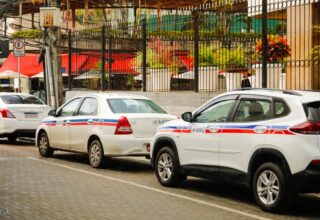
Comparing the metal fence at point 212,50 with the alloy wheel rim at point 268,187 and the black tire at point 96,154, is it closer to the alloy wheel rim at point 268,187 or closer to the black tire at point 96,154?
the black tire at point 96,154

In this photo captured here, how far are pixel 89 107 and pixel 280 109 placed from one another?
6.23 m

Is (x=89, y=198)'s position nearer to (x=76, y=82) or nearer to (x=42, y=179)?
(x=42, y=179)

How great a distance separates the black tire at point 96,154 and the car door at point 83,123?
0.31m

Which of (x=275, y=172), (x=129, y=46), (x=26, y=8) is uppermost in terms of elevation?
(x=26, y=8)

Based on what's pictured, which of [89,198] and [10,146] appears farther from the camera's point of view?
[10,146]

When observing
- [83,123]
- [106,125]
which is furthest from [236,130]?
[83,123]

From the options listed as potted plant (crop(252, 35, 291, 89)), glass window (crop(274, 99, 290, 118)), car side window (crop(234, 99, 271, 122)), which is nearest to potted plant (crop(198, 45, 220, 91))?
potted plant (crop(252, 35, 291, 89))

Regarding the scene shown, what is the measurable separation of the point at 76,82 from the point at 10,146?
804 centimetres

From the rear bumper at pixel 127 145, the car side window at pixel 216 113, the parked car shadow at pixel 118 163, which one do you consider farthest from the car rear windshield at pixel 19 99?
the car side window at pixel 216 113

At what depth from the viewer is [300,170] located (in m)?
8.26

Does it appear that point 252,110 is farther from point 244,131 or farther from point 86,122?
point 86,122

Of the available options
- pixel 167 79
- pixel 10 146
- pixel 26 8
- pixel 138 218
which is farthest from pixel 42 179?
pixel 26 8

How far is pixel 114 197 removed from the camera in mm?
9859

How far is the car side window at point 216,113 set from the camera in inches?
383
